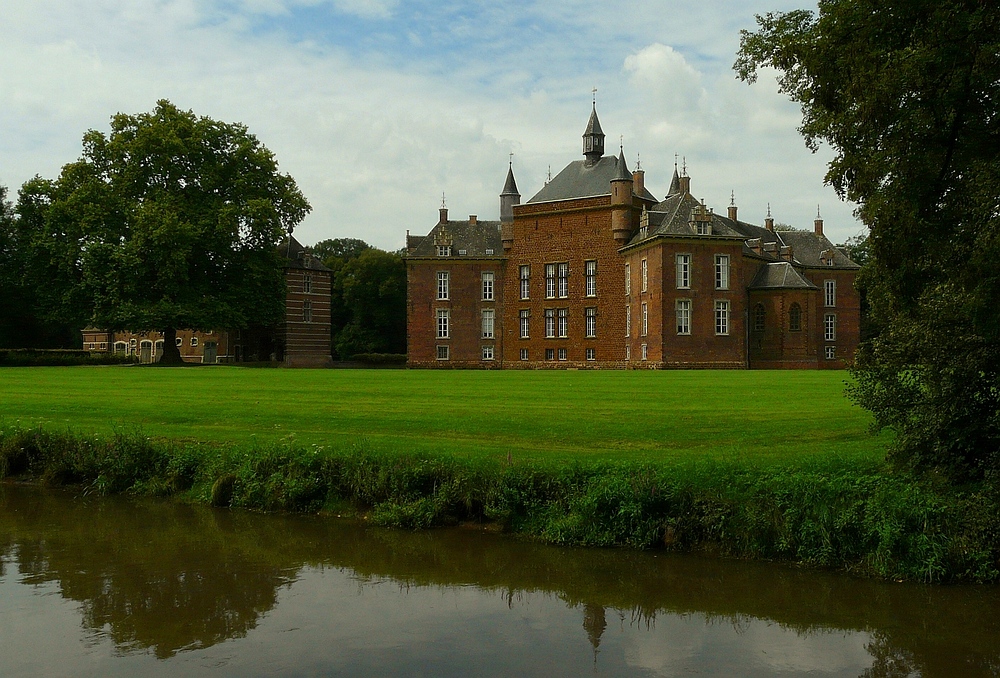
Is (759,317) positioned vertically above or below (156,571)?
above

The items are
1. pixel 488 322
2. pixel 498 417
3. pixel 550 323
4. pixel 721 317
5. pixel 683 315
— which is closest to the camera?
pixel 498 417

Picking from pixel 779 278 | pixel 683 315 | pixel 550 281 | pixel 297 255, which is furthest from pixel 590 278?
pixel 297 255

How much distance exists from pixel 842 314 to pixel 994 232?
197 feet

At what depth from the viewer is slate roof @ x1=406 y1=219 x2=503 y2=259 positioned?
6569 cm

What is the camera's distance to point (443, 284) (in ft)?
216

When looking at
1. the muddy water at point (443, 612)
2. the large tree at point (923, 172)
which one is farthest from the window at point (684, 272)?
the muddy water at point (443, 612)

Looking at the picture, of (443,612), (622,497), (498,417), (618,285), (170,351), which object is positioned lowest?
(443,612)

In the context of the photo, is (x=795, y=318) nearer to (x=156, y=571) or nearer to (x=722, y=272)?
(x=722, y=272)

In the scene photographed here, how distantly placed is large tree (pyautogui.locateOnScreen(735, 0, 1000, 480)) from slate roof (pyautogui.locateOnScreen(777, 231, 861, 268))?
57943mm

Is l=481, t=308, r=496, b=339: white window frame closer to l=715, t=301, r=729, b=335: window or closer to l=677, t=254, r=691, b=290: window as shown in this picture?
l=677, t=254, r=691, b=290: window

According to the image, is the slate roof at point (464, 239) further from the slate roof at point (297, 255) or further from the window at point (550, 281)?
the slate roof at point (297, 255)

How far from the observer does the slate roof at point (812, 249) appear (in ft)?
217

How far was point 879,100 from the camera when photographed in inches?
349

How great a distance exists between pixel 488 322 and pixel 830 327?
2580cm
